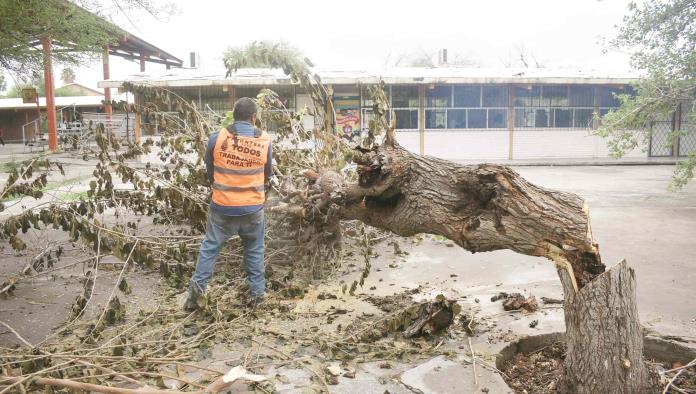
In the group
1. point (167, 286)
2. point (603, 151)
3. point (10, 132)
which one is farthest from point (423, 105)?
point (10, 132)

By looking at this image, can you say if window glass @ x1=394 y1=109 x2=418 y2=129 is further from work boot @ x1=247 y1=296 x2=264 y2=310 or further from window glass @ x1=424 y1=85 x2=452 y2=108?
work boot @ x1=247 y1=296 x2=264 y2=310

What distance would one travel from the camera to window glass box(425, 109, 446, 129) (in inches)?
848

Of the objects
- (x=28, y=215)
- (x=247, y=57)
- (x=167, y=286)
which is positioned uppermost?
(x=247, y=57)

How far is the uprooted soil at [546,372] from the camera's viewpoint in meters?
3.21

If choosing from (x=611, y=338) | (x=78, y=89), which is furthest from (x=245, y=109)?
(x=78, y=89)

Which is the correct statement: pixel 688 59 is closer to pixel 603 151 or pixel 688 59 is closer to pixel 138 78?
pixel 603 151

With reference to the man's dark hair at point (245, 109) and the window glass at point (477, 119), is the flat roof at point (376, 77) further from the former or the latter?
the man's dark hair at point (245, 109)

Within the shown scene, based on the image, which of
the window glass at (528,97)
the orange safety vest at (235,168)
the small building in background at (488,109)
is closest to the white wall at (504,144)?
the small building in background at (488,109)

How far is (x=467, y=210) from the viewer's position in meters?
3.63

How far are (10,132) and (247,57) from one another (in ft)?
130

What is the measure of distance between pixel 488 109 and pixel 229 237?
1855 centimetres

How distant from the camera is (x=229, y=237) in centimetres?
464

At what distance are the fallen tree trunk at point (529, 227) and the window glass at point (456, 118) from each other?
17922 millimetres

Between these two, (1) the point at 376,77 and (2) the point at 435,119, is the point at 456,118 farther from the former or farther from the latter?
(1) the point at 376,77
